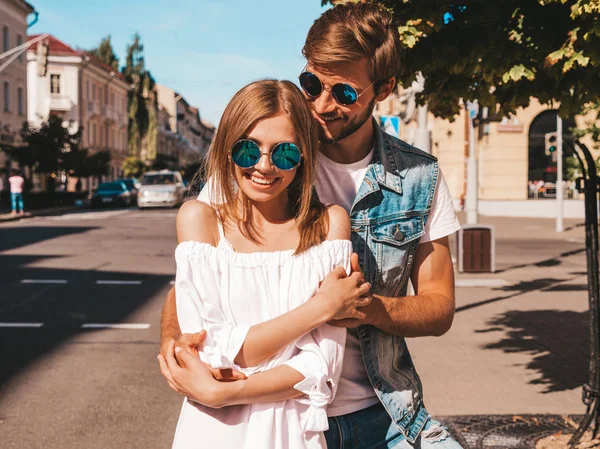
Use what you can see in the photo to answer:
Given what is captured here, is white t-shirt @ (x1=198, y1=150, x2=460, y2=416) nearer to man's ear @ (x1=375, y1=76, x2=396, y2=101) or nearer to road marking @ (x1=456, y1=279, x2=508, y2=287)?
man's ear @ (x1=375, y1=76, x2=396, y2=101)

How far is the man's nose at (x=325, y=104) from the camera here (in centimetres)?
207

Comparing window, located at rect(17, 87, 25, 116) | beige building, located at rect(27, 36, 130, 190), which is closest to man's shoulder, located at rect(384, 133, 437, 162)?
window, located at rect(17, 87, 25, 116)

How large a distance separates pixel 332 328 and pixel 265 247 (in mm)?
251

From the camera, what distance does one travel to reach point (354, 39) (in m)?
2.03

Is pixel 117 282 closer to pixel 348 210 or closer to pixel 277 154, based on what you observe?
pixel 348 210

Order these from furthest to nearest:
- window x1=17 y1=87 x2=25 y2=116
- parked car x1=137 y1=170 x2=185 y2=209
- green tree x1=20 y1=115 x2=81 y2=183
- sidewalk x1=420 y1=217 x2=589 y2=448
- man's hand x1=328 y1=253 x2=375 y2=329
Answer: window x1=17 y1=87 x2=25 y2=116, green tree x1=20 y1=115 x2=81 y2=183, parked car x1=137 y1=170 x2=185 y2=209, sidewalk x1=420 y1=217 x2=589 y2=448, man's hand x1=328 y1=253 x2=375 y2=329

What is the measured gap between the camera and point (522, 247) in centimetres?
2006

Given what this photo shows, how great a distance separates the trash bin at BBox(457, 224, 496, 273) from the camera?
14.3 m

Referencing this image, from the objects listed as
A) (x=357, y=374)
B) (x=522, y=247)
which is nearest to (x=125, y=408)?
(x=357, y=374)

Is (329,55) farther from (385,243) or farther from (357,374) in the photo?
(357,374)

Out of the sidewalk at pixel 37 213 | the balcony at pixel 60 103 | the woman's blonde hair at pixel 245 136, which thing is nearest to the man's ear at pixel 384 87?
the woman's blonde hair at pixel 245 136

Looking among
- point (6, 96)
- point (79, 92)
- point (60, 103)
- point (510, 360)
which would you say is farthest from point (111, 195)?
point (510, 360)

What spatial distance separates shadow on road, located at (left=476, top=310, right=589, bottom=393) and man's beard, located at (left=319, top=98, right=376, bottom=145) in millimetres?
4964

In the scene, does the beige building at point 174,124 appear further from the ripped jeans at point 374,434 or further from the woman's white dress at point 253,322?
the woman's white dress at point 253,322
